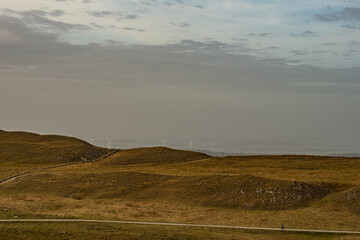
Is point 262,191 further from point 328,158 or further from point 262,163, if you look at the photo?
point 328,158

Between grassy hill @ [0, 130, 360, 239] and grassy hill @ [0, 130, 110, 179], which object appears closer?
grassy hill @ [0, 130, 360, 239]

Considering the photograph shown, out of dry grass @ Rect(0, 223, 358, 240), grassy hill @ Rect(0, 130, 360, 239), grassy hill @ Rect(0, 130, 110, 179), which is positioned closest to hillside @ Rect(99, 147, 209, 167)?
grassy hill @ Rect(0, 130, 360, 239)

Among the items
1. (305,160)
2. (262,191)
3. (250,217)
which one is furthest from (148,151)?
(250,217)

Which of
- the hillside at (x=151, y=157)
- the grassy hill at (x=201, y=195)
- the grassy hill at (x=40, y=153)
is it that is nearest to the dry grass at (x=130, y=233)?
the grassy hill at (x=201, y=195)

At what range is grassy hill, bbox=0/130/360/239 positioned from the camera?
222ft

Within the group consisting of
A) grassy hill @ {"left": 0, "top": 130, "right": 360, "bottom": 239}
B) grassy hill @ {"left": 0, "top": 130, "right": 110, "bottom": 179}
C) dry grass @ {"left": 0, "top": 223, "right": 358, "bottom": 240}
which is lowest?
dry grass @ {"left": 0, "top": 223, "right": 358, "bottom": 240}

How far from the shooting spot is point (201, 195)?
82.6 metres

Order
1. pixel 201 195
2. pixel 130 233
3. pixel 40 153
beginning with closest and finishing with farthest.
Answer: pixel 130 233
pixel 201 195
pixel 40 153

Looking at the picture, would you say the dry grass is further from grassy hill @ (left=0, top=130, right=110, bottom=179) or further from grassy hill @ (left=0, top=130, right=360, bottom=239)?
grassy hill @ (left=0, top=130, right=110, bottom=179)

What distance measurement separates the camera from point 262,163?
12119 cm

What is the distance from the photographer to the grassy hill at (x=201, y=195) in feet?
222

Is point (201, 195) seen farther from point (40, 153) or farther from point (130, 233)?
point (40, 153)

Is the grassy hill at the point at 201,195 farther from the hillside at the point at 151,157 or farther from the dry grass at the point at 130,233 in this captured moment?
the hillside at the point at 151,157

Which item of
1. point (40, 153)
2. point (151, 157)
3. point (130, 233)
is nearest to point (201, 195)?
point (130, 233)
